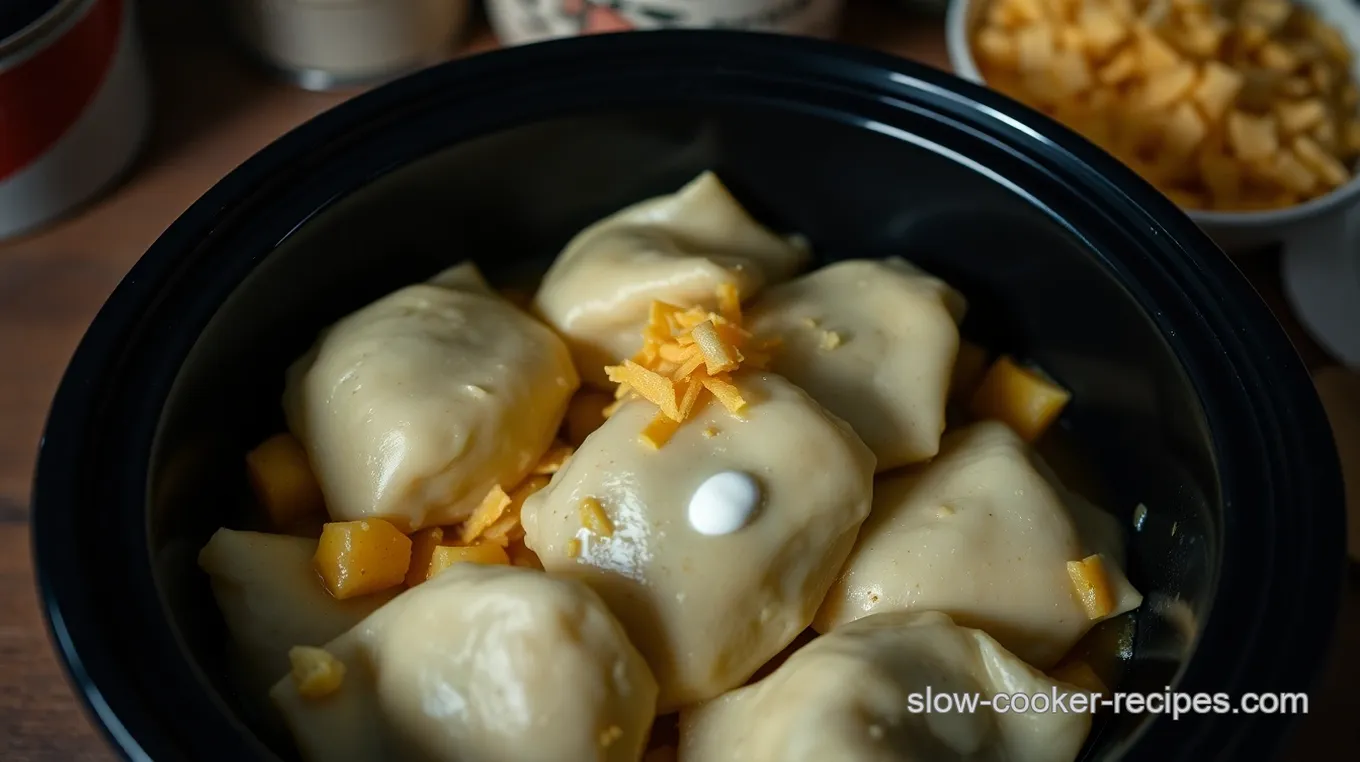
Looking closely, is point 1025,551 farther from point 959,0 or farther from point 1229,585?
point 959,0

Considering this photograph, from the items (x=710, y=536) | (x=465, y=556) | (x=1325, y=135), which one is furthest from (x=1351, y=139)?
(x=465, y=556)

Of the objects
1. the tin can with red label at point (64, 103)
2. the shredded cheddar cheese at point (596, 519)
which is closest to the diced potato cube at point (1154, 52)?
the shredded cheddar cheese at point (596, 519)

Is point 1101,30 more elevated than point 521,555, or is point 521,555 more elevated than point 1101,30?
point 1101,30

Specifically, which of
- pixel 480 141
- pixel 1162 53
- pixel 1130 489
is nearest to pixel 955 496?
pixel 1130 489

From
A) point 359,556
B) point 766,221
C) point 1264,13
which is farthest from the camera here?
point 1264,13

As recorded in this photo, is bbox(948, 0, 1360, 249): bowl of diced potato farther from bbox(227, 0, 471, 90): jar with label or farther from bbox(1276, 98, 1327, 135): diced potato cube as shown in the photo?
bbox(227, 0, 471, 90): jar with label

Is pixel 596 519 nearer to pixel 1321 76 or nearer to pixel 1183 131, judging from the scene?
pixel 1183 131

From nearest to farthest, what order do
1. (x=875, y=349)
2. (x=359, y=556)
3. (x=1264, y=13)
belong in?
(x=359, y=556), (x=875, y=349), (x=1264, y=13)
